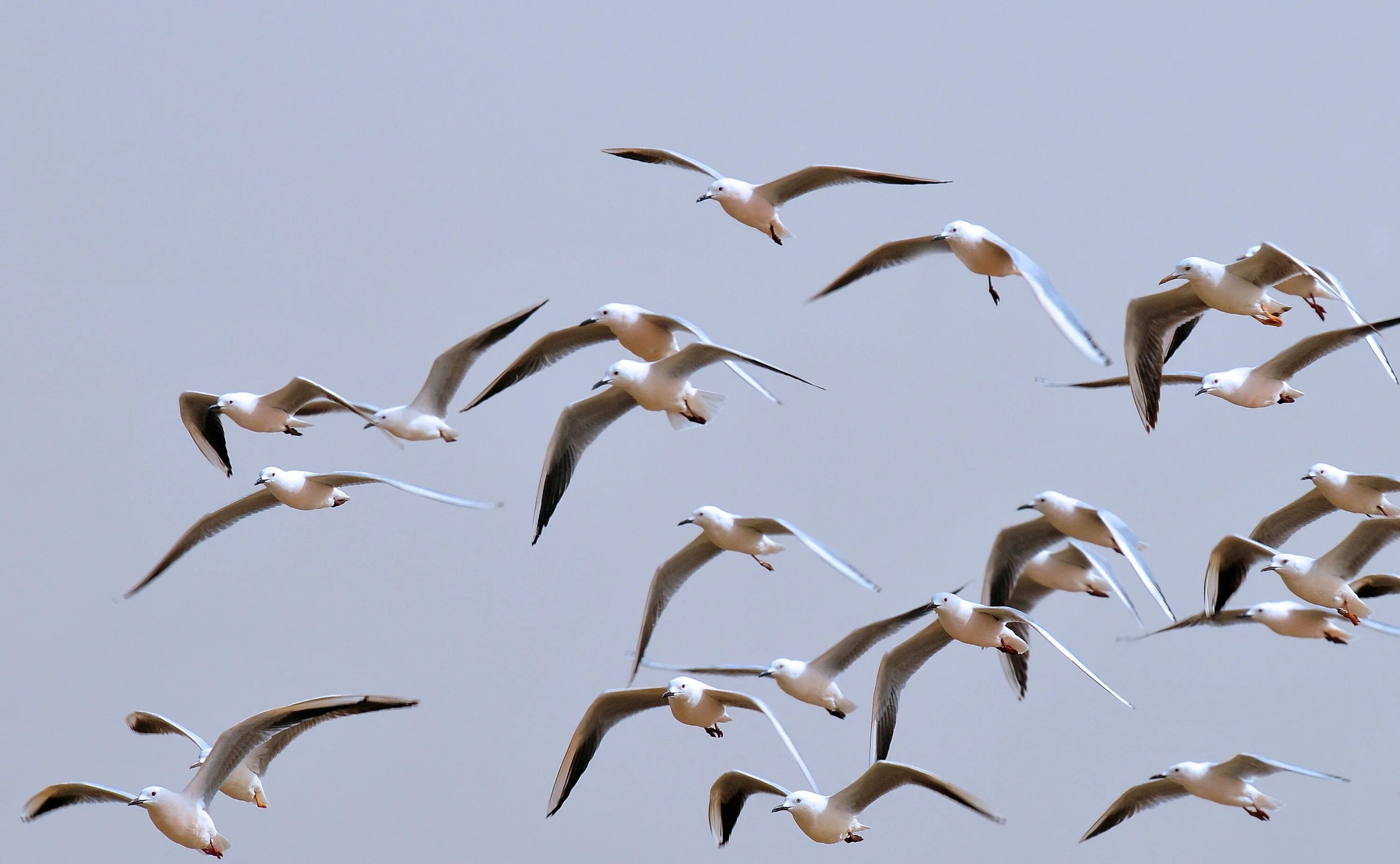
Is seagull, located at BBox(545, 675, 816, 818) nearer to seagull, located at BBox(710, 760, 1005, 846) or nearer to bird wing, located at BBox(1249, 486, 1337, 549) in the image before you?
seagull, located at BBox(710, 760, 1005, 846)

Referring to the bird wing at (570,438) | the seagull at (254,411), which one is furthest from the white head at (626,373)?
the seagull at (254,411)

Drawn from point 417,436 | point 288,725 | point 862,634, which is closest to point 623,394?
point 417,436

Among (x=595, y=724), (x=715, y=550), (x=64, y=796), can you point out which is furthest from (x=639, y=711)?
(x=64, y=796)

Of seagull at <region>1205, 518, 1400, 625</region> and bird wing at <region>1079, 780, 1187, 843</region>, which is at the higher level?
seagull at <region>1205, 518, 1400, 625</region>

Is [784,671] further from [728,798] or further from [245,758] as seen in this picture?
[245,758]

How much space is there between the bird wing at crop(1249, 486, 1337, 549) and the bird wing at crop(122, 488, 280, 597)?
20.0 feet

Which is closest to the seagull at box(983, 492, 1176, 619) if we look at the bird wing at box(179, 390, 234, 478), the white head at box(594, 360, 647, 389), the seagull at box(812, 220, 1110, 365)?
the seagull at box(812, 220, 1110, 365)

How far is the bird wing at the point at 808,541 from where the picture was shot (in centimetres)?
861

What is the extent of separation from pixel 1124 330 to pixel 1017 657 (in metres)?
2.42

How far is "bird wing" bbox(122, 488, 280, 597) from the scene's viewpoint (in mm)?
11656

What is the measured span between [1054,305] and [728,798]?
3.67 m

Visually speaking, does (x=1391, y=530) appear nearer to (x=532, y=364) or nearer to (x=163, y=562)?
(x=532, y=364)

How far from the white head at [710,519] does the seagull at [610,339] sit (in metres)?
0.89

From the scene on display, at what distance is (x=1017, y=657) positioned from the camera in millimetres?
11375
